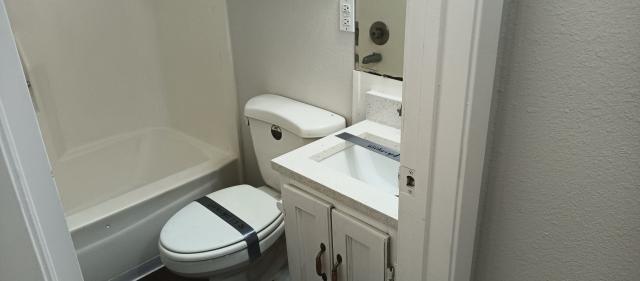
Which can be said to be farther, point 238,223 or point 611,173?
point 238,223

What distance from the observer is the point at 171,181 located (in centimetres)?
199

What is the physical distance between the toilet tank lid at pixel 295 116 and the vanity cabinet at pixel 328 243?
295mm

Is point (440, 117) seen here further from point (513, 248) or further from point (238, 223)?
point (238, 223)

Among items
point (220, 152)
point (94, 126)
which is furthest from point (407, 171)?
point (94, 126)

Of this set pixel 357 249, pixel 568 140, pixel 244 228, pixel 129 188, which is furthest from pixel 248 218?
pixel 568 140

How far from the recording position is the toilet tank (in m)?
1.57

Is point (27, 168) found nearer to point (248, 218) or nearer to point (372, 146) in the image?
point (372, 146)

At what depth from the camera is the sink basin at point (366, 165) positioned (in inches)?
55.2

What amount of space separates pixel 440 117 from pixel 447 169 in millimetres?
86

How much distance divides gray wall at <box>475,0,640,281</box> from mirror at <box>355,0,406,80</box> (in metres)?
0.70

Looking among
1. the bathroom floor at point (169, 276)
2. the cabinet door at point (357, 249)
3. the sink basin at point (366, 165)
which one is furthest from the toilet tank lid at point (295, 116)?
the bathroom floor at point (169, 276)

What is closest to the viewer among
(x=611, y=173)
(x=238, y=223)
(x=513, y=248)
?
(x=611, y=173)

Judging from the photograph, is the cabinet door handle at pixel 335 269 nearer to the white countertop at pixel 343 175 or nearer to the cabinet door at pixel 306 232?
the cabinet door at pixel 306 232

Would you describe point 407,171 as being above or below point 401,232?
above
